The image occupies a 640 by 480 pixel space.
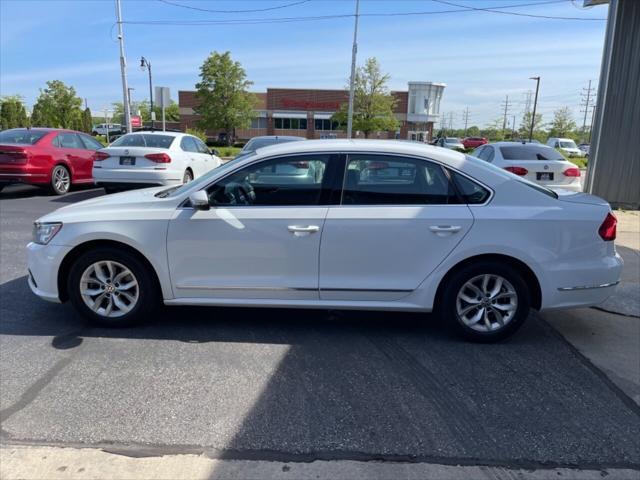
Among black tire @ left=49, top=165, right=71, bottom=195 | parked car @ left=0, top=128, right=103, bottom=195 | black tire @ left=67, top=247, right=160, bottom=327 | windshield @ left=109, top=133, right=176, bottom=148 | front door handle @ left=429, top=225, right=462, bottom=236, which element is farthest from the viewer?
black tire @ left=49, top=165, right=71, bottom=195

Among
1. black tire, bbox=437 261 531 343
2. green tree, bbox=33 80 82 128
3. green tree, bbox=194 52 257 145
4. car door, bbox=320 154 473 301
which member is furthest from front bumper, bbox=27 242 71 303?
green tree, bbox=33 80 82 128

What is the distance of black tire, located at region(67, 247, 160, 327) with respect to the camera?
14.0ft

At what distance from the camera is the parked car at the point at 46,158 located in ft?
36.3

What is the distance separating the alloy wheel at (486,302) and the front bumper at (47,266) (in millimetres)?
3290

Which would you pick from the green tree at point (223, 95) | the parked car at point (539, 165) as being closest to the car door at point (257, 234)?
the parked car at point (539, 165)

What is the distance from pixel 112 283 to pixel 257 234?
133 cm

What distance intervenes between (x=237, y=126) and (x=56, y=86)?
19.9m

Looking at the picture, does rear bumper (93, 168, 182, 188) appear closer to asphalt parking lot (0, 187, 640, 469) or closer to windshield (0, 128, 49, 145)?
windshield (0, 128, 49, 145)

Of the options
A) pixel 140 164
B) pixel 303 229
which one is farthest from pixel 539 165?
Answer: pixel 140 164

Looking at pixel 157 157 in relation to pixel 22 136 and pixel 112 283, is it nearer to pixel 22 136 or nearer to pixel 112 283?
pixel 22 136

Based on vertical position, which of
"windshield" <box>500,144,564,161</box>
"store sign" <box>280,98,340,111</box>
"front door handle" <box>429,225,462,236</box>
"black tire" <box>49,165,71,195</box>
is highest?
"store sign" <box>280,98,340,111</box>

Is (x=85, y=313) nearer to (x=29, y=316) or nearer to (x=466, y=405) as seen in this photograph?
(x=29, y=316)

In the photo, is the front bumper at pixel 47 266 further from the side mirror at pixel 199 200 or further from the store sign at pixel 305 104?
the store sign at pixel 305 104

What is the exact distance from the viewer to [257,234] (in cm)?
414
